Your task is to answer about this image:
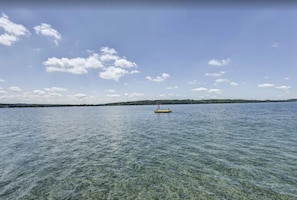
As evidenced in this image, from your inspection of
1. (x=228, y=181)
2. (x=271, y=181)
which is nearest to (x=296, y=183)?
(x=271, y=181)

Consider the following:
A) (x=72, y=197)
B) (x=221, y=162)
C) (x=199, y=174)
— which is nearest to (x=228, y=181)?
(x=199, y=174)

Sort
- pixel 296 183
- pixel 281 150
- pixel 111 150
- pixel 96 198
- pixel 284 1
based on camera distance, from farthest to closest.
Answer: pixel 111 150, pixel 281 150, pixel 296 183, pixel 96 198, pixel 284 1

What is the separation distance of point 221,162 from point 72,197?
11.6 m

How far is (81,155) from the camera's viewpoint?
17.7m

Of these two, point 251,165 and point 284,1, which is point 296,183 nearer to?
point 251,165

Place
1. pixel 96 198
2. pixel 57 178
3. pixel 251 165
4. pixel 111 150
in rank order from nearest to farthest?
pixel 96 198 → pixel 57 178 → pixel 251 165 → pixel 111 150

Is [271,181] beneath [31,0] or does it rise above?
beneath

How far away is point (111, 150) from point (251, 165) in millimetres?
13930

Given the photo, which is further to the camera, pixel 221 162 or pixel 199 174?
pixel 221 162

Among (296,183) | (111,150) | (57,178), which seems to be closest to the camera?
(296,183)

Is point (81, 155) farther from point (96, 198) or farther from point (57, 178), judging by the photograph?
point (96, 198)

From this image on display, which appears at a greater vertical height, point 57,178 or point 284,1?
point 284,1

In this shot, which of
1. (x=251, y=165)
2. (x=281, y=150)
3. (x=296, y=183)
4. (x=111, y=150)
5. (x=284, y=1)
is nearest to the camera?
(x=284, y=1)

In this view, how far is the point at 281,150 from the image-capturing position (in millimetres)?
17641
